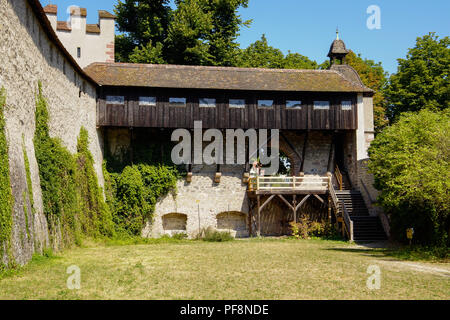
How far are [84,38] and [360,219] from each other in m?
15.7

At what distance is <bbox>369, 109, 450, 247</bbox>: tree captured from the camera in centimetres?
1326

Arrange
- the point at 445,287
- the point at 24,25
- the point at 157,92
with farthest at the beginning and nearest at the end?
the point at 157,92 → the point at 24,25 → the point at 445,287

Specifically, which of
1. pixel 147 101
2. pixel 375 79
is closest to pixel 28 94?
pixel 147 101

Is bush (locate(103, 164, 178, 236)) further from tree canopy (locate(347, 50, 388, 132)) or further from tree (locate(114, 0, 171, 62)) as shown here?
tree canopy (locate(347, 50, 388, 132))

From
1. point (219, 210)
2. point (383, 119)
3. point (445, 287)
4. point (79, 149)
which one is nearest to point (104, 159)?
point (79, 149)

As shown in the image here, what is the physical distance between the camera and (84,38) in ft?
79.0

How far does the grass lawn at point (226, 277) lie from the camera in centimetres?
797

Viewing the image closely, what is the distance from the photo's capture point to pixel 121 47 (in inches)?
1127

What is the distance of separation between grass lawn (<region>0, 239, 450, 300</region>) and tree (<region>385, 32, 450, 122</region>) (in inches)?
627

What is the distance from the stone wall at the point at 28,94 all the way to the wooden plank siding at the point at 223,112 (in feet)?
11.2

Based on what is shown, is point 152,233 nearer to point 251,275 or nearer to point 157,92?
point 157,92

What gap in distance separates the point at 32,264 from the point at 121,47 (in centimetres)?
1957

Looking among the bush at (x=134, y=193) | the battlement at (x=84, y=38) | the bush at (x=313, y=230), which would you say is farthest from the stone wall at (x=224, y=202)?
the battlement at (x=84, y=38)

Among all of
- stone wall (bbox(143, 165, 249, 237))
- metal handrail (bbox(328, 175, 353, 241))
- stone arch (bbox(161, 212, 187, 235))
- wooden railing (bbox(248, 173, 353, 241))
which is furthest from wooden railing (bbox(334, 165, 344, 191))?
stone arch (bbox(161, 212, 187, 235))
